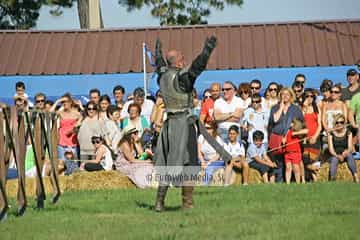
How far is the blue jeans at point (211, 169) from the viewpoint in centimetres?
1658

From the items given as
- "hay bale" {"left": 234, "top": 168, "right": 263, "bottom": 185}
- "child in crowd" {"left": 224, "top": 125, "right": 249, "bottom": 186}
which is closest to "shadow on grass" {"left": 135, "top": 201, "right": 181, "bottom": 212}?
"child in crowd" {"left": 224, "top": 125, "right": 249, "bottom": 186}

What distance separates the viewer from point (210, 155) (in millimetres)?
17266

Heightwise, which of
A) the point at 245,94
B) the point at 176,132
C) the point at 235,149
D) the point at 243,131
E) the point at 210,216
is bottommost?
the point at 210,216

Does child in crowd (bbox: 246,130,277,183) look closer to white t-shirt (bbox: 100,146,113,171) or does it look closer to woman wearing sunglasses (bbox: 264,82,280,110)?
woman wearing sunglasses (bbox: 264,82,280,110)

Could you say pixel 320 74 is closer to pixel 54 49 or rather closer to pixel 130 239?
pixel 54 49

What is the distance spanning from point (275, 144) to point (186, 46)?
6.44m

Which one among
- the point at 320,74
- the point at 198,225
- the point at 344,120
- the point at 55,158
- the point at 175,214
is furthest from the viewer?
the point at 320,74

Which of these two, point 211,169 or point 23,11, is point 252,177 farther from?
point 23,11

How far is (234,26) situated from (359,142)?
738cm

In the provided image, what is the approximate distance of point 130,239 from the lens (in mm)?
9070

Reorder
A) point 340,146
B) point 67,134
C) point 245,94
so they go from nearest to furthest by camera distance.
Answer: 1. point 340,146
2. point 245,94
3. point 67,134

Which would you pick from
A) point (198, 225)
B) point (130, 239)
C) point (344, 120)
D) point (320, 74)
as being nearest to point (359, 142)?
point (344, 120)

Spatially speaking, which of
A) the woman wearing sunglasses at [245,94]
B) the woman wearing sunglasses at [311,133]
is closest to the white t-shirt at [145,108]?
the woman wearing sunglasses at [245,94]

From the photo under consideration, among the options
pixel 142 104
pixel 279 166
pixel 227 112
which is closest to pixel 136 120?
pixel 142 104
